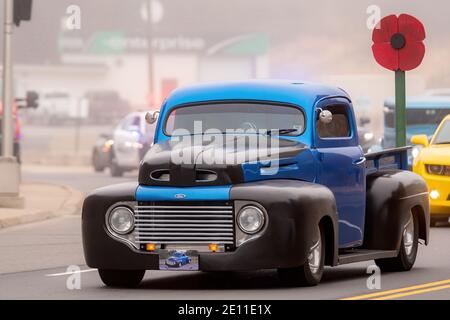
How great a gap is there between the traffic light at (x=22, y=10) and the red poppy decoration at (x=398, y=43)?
676cm

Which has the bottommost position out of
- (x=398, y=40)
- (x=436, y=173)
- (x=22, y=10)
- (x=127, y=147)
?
(x=436, y=173)

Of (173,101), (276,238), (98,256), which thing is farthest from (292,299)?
(173,101)

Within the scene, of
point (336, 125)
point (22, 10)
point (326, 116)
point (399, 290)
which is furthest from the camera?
point (22, 10)

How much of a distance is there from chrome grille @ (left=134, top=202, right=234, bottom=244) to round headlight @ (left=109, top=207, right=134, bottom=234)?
11 cm

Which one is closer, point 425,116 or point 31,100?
point 425,116

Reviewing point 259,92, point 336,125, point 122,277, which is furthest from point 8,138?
point 122,277

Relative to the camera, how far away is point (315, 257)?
13.2 meters

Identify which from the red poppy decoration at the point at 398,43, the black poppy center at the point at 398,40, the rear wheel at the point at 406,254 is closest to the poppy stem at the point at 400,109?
the red poppy decoration at the point at 398,43

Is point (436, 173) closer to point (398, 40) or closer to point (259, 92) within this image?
point (398, 40)

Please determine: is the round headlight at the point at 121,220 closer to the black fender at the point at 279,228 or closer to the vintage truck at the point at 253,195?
the vintage truck at the point at 253,195

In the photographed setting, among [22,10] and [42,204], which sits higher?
[22,10]

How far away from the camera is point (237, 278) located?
1441cm

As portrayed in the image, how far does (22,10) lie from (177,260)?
1389cm
